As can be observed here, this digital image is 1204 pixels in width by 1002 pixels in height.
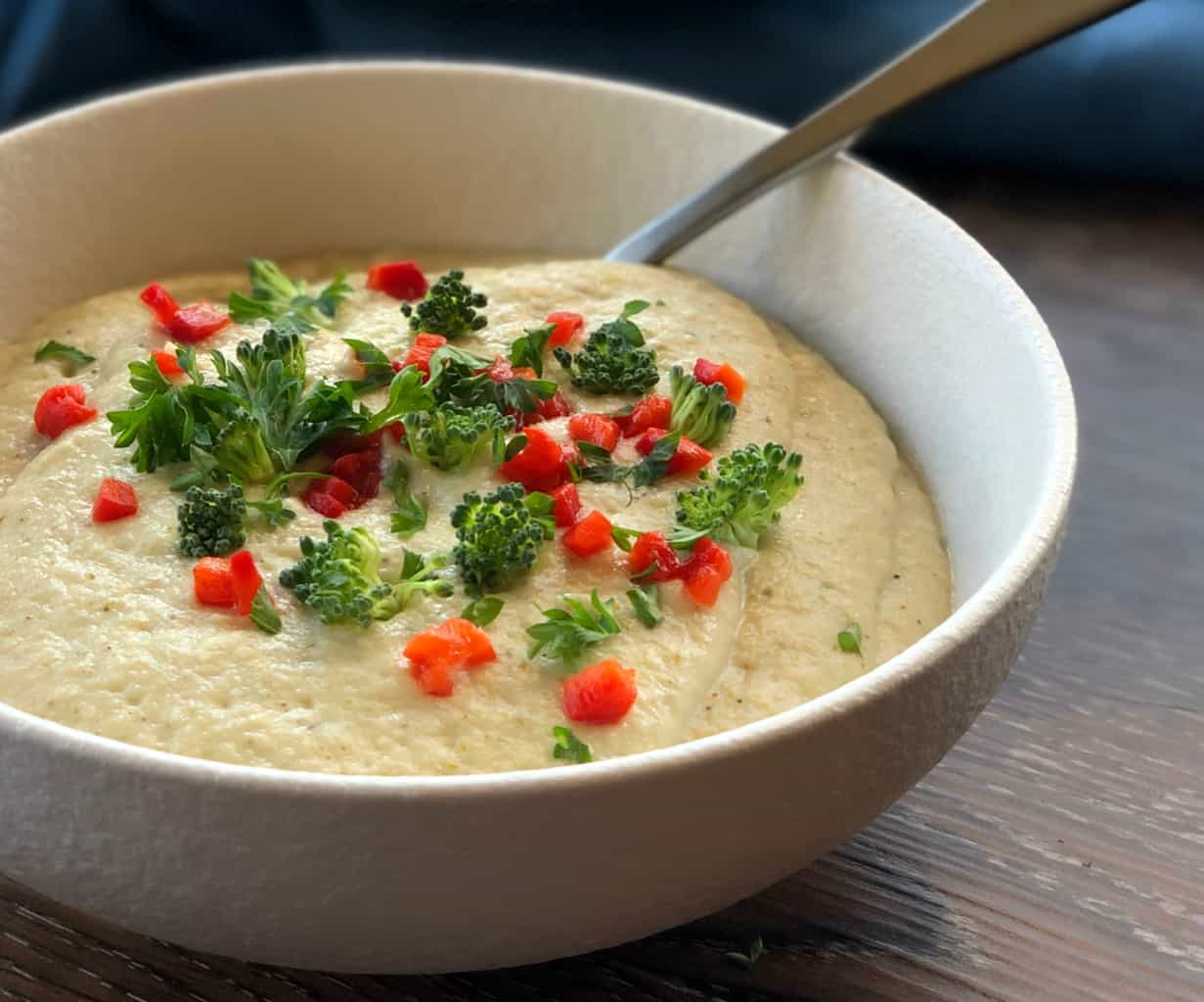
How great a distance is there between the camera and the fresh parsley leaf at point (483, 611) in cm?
202

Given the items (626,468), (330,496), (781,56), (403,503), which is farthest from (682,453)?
(781,56)

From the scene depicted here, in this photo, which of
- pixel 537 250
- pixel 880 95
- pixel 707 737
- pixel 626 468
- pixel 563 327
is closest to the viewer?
pixel 707 737

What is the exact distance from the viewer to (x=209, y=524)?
2102 millimetres

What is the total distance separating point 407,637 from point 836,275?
1.35m

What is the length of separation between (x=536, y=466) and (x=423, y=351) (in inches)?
16.2

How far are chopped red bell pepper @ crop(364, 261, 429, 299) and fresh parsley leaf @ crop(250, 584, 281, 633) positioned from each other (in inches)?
39.5

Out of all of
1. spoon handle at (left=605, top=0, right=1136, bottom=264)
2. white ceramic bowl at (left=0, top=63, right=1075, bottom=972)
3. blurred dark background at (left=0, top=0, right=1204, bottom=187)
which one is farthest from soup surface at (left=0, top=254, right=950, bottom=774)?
blurred dark background at (left=0, top=0, right=1204, bottom=187)

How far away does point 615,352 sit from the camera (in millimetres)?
2543

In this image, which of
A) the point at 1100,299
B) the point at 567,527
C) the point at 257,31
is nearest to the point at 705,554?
the point at 567,527

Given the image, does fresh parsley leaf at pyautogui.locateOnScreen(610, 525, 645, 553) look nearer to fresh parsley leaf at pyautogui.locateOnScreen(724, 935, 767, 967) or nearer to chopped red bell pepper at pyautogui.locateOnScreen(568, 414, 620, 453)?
chopped red bell pepper at pyautogui.locateOnScreen(568, 414, 620, 453)

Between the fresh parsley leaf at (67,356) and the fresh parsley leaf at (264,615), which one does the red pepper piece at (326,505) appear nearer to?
the fresh parsley leaf at (264,615)

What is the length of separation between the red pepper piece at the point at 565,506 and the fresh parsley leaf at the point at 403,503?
0.20m

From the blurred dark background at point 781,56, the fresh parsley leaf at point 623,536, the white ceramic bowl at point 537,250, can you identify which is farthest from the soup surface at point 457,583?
the blurred dark background at point 781,56

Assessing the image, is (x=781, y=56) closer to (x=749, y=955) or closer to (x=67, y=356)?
(x=67, y=356)
